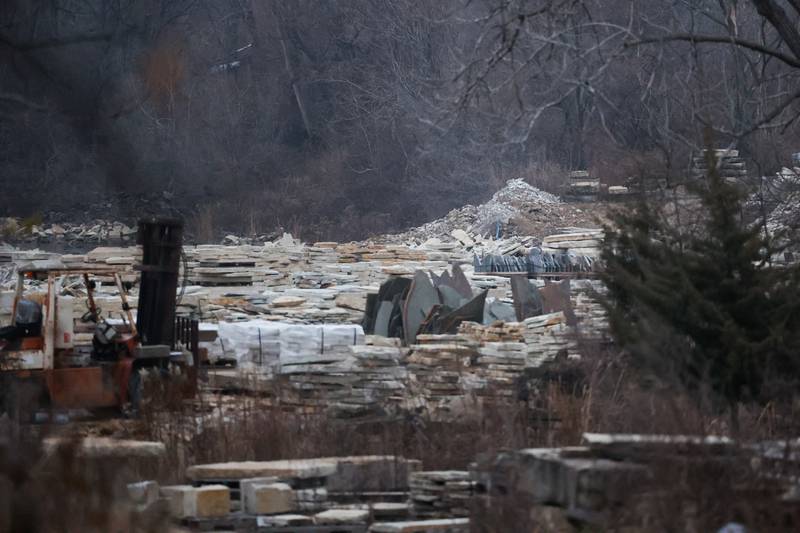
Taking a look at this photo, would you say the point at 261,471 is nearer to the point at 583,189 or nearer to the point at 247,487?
the point at 247,487

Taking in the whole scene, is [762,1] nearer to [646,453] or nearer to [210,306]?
[646,453]

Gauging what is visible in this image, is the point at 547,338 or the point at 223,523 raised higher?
the point at 547,338

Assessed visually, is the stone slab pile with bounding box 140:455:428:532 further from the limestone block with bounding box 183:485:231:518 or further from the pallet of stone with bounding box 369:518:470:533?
the pallet of stone with bounding box 369:518:470:533

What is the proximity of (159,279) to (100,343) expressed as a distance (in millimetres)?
1197

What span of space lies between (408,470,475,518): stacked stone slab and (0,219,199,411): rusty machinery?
473 centimetres

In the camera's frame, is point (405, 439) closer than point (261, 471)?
No

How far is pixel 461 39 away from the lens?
172ft

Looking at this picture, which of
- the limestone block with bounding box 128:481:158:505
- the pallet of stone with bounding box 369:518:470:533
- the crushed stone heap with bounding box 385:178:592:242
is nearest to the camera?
the pallet of stone with bounding box 369:518:470:533

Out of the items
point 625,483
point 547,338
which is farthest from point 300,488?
point 547,338

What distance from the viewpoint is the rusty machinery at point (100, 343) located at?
1220 cm

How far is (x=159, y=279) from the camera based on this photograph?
13.6 metres

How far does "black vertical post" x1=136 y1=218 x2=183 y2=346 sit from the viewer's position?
13.6 m

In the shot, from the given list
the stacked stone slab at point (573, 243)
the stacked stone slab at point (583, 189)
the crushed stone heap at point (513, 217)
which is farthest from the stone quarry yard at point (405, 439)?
the stacked stone slab at point (583, 189)

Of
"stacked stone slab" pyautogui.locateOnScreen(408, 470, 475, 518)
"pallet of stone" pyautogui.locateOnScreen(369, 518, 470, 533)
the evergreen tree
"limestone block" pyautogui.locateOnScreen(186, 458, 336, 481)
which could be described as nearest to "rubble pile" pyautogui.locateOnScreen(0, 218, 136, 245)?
the evergreen tree
